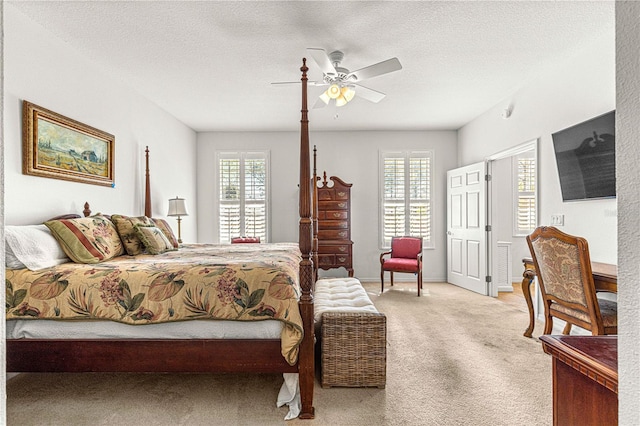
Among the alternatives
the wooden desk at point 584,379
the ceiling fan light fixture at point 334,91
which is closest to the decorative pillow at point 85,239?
the ceiling fan light fixture at point 334,91

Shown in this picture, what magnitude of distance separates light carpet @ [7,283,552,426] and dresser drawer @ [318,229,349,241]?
2719 mm

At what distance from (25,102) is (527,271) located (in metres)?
4.61

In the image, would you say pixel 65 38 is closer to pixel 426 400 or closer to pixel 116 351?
pixel 116 351

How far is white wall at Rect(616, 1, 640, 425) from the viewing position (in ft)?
2.28

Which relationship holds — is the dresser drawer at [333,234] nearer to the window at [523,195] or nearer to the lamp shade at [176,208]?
the lamp shade at [176,208]

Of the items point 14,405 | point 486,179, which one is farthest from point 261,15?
point 486,179

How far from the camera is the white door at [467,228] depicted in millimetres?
5098

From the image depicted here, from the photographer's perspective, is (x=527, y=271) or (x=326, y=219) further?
(x=326, y=219)

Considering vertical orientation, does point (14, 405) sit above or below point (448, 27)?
below

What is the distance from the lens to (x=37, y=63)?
8.98 feet

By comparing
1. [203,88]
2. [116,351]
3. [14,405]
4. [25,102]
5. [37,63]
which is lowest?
[14,405]

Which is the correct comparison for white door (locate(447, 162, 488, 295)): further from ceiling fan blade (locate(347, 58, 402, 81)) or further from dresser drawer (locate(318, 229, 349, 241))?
ceiling fan blade (locate(347, 58, 402, 81))

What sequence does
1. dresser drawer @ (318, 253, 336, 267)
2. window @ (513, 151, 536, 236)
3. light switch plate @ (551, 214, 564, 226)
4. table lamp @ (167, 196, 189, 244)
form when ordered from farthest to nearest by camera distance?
window @ (513, 151, 536, 236), dresser drawer @ (318, 253, 336, 267), table lamp @ (167, 196, 189, 244), light switch plate @ (551, 214, 564, 226)

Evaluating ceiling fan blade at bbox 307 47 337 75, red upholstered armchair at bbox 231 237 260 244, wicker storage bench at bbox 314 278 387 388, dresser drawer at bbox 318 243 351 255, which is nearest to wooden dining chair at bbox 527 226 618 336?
wicker storage bench at bbox 314 278 387 388
